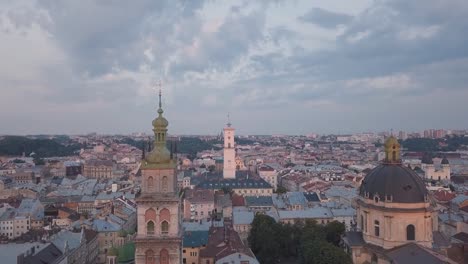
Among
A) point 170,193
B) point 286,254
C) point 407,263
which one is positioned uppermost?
point 170,193

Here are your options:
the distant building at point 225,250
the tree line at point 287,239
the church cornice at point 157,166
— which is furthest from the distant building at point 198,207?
the church cornice at point 157,166

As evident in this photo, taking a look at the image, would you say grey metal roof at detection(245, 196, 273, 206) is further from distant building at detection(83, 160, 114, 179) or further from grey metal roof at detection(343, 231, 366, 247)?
distant building at detection(83, 160, 114, 179)

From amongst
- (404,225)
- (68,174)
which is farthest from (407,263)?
(68,174)

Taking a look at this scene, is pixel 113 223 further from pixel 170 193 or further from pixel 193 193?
pixel 170 193

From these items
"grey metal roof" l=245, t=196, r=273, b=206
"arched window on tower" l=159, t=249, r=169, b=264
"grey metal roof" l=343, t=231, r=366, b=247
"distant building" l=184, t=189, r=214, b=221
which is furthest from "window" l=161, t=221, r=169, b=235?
"grey metal roof" l=245, t=196, r=273, b=206

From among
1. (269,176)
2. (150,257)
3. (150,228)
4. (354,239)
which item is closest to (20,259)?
(150,257)

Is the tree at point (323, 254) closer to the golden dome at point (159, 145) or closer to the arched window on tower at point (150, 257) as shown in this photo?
the arched window on tower at point (150, 257)
